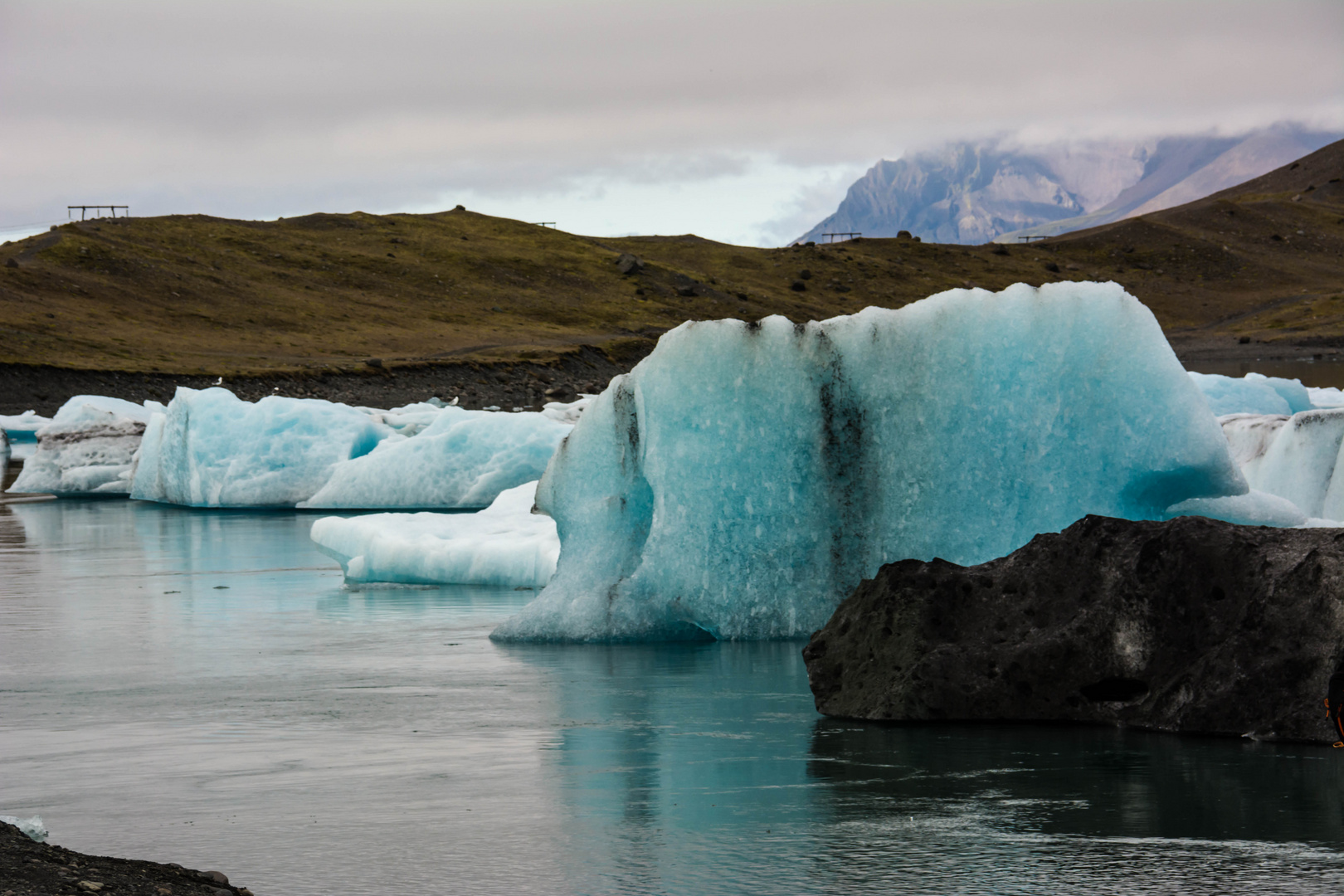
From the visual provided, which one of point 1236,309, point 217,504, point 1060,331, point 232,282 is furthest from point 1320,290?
point 1060,331

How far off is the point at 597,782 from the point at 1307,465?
10272 millimetres

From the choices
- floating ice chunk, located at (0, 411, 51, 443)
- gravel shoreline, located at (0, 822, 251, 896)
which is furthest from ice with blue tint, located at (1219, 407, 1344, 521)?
floating ice chunk, located at (0, 411, 51, 443)

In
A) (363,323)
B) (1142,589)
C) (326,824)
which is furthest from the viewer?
(363,323)

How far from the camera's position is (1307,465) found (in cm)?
1463

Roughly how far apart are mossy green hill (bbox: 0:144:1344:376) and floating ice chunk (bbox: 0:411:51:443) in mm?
10809

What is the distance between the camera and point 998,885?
4926 mm

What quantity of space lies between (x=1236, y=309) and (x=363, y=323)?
62173mm

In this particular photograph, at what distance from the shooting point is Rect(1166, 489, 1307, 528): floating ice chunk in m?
10.5

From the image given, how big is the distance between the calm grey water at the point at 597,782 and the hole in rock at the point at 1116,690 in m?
0.31

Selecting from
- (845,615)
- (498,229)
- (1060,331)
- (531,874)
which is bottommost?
(531,874)

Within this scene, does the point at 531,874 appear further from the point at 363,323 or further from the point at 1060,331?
the point at 363,323

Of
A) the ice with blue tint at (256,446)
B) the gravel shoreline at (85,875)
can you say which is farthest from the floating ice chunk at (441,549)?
the ice with blue tint at (256,446)

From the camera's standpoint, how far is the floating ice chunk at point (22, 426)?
152ft

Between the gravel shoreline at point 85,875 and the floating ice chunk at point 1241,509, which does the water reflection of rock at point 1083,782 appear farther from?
the floating ice chunk at point 1241,509
